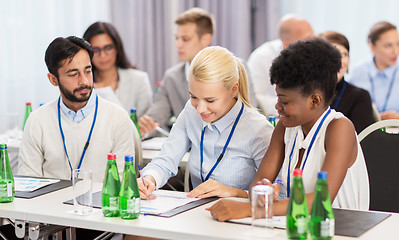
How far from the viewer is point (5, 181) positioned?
223 centimetres

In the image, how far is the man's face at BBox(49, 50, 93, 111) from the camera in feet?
9.60

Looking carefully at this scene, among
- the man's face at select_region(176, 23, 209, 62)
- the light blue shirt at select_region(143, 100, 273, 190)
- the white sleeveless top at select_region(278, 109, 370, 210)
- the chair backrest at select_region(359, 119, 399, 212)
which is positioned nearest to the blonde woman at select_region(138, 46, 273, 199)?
the light blue shirt at select_region(143, 100, 273, 190)

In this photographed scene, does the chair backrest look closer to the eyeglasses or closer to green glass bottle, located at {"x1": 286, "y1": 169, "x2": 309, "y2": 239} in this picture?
green glass bottle, located at {"x1": 286, "y1": 169, "x2": 309, "y2": 239}

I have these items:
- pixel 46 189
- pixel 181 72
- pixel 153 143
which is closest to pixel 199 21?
pixel 181 72

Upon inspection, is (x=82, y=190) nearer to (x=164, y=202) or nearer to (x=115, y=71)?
(x=164, y=202)

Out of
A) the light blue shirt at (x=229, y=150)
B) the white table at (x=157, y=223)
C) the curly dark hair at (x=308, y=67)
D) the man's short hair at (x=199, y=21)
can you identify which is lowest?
the white table at (x=157, y=223)

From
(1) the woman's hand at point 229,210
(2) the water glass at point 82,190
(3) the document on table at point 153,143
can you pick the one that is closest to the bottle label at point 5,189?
(2) the water glass at point 82,190

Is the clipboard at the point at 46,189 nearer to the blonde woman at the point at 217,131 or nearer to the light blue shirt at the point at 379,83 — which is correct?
the blonde woman at the point at 217,131

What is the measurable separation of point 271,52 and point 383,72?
978 millimetres

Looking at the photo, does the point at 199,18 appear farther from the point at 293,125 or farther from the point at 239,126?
the point at 293,125

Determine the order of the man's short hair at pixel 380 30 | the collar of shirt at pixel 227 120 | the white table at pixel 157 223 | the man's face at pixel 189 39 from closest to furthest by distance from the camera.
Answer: the white table at pixel 157 223 < the collar of shirt at pixel 227 120 < the man's face at pixel 189 39 < the man's short hair at pixel 380 30

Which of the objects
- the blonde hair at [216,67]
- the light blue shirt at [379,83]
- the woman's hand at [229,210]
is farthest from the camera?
the light blue shirt at [379,83]

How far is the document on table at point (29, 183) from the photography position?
2432 mm

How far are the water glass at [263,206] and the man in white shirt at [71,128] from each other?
1.21m
